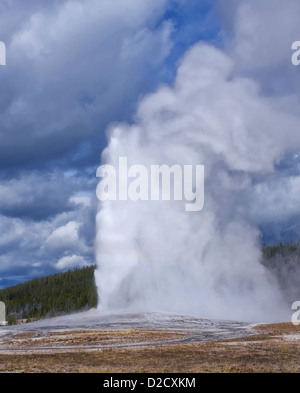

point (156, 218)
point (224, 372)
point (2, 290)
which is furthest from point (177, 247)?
point (2, 290)

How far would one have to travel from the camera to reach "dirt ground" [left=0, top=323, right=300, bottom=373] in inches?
743

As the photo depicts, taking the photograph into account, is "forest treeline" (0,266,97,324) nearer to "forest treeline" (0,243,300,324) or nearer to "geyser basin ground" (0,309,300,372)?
"forest treeline" (0,243,300,324)

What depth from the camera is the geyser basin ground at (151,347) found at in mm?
19234

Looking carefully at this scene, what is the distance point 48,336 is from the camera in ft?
114

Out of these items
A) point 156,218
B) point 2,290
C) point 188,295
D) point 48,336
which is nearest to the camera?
point 48,336

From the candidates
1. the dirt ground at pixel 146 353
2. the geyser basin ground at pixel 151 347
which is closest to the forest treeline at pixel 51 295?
the geyser basin ground at pixel 151 347

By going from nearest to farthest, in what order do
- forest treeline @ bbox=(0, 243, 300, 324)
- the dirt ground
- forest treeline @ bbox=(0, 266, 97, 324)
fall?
the dirt ground
forest treeline @ bbox=(0, 243, 300, 324)
forest treeline @ bbox=(0, 266, 97, 324)

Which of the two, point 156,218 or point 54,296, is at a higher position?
point 156,218

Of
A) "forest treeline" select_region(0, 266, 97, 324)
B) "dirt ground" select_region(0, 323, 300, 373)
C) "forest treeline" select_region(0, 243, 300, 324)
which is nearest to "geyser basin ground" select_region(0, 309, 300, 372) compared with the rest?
"dirt ground" select_region(0, 323, 300, 373)

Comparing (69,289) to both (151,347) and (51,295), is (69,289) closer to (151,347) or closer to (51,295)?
(51,295)

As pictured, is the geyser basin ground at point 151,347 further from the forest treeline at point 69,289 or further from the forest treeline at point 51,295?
the forest treeline at point 51,295
